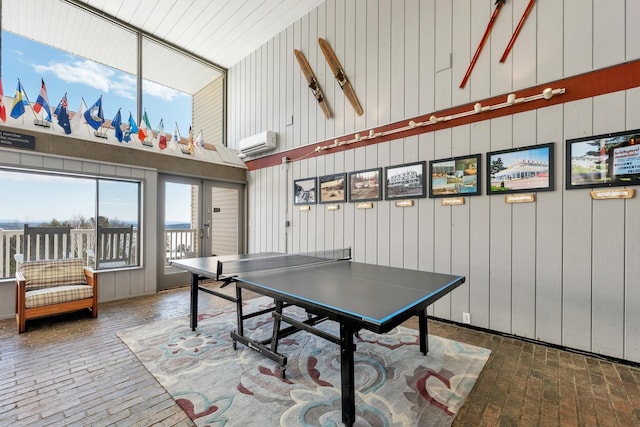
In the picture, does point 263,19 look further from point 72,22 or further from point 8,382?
point 8,382

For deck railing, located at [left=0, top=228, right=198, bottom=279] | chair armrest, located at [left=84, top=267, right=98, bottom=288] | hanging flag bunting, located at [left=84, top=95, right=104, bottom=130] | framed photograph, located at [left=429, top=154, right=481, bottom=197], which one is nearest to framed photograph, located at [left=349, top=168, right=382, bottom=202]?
framed photograph, located at [left=429, top=154, right=481, bottom=197]

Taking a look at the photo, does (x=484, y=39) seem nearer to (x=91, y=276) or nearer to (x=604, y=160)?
(x=604, y=160)

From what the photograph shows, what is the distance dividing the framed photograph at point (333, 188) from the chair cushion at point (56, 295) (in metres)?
3.70

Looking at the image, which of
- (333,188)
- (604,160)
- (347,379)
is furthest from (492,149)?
(347,379)

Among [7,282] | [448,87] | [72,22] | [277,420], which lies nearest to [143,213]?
[7,282]

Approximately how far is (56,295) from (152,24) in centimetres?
516

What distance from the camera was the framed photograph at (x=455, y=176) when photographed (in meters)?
3.37

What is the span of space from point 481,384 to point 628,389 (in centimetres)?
111

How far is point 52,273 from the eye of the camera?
3818 mm

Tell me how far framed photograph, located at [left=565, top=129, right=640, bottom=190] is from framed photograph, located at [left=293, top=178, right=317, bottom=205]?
3.53 m

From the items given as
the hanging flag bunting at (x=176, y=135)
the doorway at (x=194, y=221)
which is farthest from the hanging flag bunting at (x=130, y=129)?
the doorway at (x=194, y=221)

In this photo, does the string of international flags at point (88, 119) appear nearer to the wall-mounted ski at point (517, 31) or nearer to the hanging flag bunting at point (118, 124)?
the hanging flag bunting at point (118, 124)

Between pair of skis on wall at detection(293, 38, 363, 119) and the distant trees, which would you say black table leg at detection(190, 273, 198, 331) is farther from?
pair of skis on wall at detection(293, 38, 363, 119)

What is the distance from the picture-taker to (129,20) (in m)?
5.37
